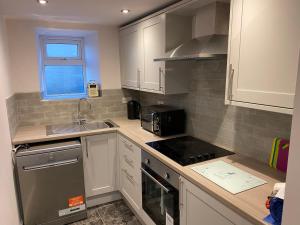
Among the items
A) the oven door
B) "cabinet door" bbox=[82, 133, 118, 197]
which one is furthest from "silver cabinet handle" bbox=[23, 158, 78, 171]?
the oven door

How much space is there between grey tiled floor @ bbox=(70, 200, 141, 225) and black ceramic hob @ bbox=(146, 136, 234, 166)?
961mm

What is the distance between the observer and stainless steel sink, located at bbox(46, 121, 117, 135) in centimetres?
253

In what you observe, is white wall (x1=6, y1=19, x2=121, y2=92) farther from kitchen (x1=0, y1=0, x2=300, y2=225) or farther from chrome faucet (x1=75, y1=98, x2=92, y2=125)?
chrome faucet (x1=75, y1=98, x2=92, y2=125)

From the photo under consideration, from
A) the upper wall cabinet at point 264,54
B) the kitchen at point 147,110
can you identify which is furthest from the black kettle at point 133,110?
the upper wall cabinet at point 264,54

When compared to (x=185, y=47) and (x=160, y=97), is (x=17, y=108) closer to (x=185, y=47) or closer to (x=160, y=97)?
(x=160, y=97)

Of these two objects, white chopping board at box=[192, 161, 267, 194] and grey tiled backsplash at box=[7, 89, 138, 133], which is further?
grey tiled backsplash at box=[7, 89, 138, 133]

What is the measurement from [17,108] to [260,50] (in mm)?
2610

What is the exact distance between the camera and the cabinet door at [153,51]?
81.7 inches

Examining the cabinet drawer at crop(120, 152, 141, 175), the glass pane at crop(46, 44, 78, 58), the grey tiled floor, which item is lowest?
the grey tiled floor

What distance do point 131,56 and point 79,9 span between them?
806 millimetres

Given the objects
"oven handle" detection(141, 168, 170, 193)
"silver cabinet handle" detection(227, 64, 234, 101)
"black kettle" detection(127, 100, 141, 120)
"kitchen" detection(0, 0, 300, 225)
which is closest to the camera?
"kitchen" detection(0, 0, 300, 225)

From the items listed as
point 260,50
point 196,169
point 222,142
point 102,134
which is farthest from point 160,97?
point 260,50

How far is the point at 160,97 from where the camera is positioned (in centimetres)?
274

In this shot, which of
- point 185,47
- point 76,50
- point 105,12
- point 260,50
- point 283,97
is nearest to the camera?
point 283,97
